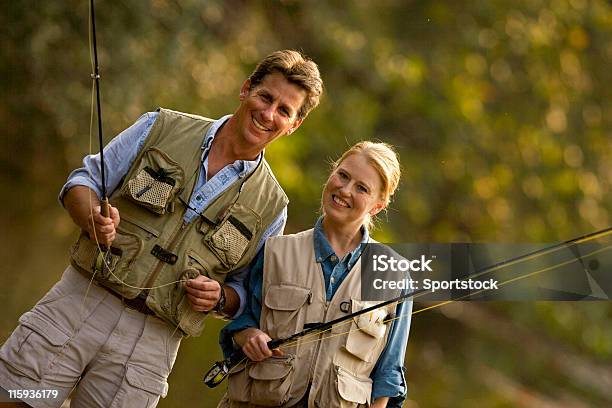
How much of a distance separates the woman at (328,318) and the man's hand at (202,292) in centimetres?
7

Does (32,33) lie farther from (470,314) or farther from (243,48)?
(470,314)

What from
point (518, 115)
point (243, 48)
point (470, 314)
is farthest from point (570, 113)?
point (243, 48)

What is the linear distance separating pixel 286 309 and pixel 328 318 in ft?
0.25

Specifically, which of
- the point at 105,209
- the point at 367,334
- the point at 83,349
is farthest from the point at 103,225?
the point at 367,334

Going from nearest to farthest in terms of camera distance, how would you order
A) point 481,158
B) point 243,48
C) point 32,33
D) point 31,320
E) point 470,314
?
1. point 31,320
2. point 32,33
3. point 243,48
4. point 481,158
5. point 470,314

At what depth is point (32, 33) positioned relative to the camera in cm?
401

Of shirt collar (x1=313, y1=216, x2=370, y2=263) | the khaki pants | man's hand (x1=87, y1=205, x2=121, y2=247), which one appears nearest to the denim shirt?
shirt collar (x1=313, y1=216, x2=370, y2=263)

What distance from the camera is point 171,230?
179 cm

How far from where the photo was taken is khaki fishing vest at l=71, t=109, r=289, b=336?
1.76 meters

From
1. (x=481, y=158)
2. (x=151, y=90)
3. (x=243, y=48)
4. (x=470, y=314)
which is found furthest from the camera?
(x=470, y=314)

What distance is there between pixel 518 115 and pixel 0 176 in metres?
3.24

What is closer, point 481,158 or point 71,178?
point 71,178

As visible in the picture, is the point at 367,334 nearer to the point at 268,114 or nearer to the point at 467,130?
the point at 268,114

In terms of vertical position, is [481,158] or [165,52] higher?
[481,158]
